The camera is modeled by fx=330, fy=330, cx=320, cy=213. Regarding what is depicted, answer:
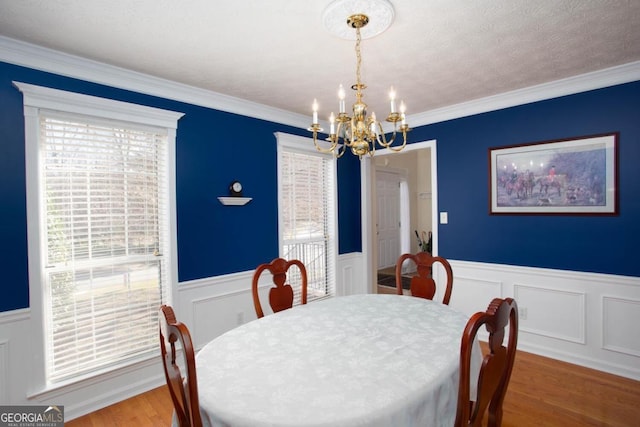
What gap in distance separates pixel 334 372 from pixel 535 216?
2.73 m

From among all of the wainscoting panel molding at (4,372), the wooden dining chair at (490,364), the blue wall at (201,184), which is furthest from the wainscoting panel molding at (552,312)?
the wainscoting panel molding at (4,372)

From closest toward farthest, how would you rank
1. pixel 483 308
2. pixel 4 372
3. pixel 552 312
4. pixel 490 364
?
pixel 490 364
pixel 4 372
pixel 552 312
pixel 483 308

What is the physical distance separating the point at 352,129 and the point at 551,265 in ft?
8.00

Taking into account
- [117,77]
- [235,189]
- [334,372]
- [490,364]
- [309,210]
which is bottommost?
[334,372]

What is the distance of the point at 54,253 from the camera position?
2207 mm

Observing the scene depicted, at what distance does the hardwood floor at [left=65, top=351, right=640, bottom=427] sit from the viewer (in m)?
2.14

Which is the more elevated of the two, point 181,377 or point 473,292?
point 181,377

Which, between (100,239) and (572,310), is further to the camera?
(572,310)

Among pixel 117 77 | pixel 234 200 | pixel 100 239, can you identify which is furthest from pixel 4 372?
pixel 117 77

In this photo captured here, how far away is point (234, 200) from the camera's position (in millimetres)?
3084

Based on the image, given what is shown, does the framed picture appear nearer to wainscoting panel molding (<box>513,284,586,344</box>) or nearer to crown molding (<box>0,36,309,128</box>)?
wainscoting panel molding (<box>513,284,586,344</box>)

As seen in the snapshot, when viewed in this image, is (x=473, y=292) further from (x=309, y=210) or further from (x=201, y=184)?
(x=201, y=184)

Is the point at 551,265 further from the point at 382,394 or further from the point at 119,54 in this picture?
the point at 119,54

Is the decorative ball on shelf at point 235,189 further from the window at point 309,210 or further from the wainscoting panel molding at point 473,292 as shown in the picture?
the wainscoting panel molding at point 473,292
